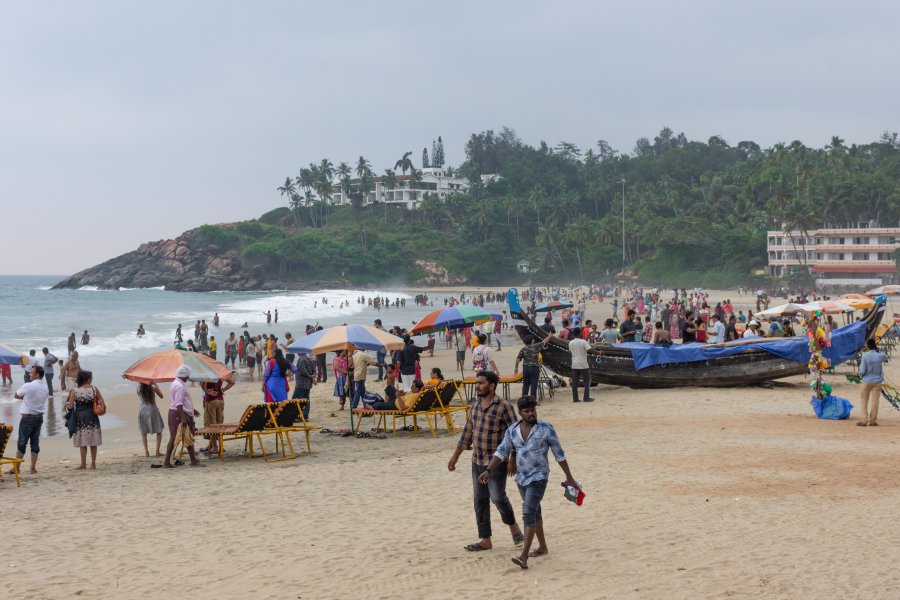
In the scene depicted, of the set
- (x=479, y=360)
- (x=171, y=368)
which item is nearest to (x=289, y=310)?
(x=479, y=360)

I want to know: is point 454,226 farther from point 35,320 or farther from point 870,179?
point 35,320

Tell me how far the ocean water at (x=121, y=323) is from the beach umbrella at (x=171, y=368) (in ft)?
19.1

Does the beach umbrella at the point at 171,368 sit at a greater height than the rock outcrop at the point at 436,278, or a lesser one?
lesser

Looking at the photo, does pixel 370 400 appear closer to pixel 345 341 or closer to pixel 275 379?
pixel 345 341

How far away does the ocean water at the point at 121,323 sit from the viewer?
2616cm

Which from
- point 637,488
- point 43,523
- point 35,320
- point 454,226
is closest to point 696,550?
point 637,488

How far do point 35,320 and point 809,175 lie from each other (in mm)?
70867

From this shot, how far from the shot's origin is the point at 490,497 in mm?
6566

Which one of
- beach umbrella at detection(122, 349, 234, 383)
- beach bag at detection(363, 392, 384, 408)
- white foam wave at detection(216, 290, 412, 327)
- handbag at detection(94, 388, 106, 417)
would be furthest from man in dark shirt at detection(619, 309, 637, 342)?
white foam wave at detection(216, 290, 412, 327)

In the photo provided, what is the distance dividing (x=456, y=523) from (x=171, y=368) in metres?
5.30

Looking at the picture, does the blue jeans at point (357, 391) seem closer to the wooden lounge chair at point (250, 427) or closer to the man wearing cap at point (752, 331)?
the wooden lounge chair at point (250, 427)

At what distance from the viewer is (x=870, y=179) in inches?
3223

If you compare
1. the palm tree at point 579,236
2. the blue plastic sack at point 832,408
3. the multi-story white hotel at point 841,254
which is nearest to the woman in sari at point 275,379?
the blue plastic sack at point 832,408

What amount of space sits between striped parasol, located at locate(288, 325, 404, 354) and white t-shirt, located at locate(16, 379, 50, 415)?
3648 mm
